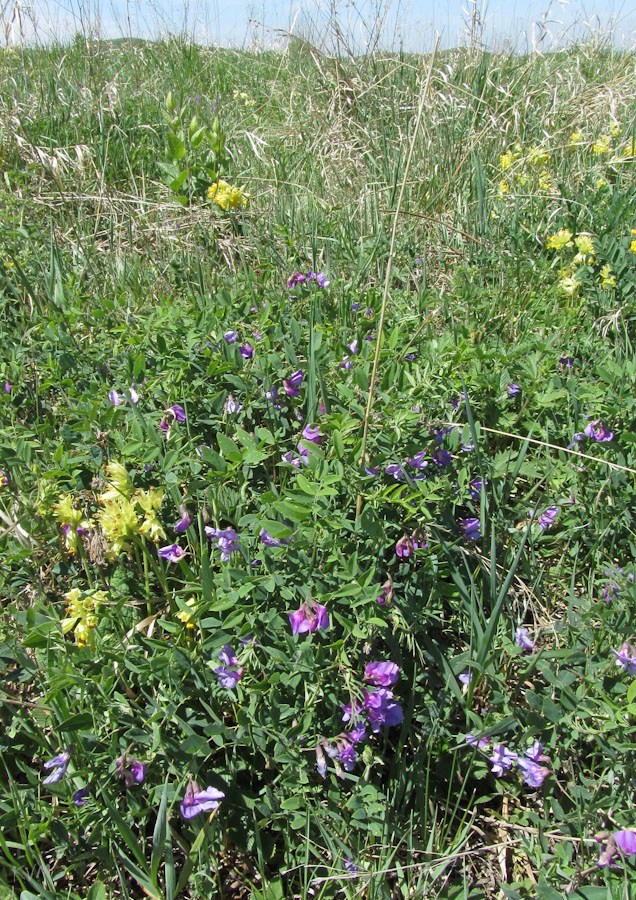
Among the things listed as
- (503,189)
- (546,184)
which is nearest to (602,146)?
(546,184)

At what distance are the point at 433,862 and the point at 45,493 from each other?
44.5 inches

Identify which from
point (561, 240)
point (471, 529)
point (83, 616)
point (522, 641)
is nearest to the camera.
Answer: point (83, 616)

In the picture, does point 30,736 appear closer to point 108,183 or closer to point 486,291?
point 486,291

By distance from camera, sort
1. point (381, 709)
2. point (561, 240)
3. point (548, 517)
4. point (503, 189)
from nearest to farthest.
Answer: point (381, 709), point (548, 517), point (561, 240), point (503, 189)

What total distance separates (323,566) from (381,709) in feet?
0.96

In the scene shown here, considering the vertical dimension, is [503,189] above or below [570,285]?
above

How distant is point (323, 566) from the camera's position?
1.46 meters

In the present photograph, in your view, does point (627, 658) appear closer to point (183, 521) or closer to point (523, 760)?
point (523, 760)

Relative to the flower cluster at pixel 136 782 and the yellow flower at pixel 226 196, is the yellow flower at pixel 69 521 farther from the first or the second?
the yellow flower at pixel 226 196

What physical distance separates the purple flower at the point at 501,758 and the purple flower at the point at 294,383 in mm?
1035

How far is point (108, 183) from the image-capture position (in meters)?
3.73

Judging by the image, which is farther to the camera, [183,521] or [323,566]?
[183,521]

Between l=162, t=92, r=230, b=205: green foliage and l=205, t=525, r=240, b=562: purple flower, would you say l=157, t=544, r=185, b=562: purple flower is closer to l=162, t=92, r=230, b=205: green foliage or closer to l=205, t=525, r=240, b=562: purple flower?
l=205, t=525, r=240, b=562: purple flower

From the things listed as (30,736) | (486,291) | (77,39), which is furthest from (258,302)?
(77,39)
